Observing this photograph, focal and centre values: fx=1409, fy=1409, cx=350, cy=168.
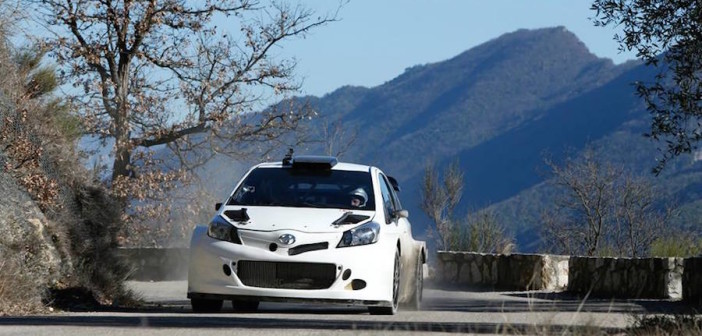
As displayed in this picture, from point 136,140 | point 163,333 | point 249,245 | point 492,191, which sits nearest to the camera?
point 163,333

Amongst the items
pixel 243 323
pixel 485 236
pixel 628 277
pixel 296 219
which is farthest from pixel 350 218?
pixel 485 236

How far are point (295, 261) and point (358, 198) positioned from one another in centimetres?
134

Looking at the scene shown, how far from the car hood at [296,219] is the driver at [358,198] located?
292 mm

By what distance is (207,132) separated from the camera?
3036 centimetres

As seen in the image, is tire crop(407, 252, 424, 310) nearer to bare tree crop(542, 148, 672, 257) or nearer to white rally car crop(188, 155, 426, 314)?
white rally car crop(188, 155, 426, 314)

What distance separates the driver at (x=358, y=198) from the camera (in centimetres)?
1402

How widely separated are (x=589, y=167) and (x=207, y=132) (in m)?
16.1

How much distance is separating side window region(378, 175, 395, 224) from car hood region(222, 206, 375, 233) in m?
0.51

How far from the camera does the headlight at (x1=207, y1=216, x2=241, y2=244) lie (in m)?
13.2

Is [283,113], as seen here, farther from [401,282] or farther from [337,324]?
[337,324]

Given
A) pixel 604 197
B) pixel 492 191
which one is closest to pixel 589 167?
pixel 604 197

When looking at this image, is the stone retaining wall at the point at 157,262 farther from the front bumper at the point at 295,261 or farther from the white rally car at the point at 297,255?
the front bumper at the point at 295,261

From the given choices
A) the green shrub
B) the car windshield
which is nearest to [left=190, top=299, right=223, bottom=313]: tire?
the car windshield

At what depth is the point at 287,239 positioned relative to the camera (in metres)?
13.1
